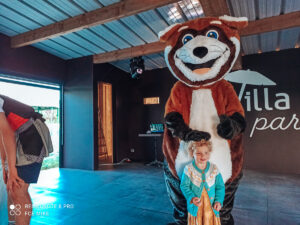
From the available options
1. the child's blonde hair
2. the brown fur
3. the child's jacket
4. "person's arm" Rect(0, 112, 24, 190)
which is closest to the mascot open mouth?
the brown fur

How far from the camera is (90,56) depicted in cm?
468

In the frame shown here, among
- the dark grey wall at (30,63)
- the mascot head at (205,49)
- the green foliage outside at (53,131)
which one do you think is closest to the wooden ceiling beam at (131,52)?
the dark grey wall at (30,63)

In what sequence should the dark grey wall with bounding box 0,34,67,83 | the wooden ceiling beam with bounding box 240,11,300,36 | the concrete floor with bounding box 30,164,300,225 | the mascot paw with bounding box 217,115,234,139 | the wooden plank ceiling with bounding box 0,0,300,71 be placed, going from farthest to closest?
the dark grey wall with bounding box 0,34,67,83
the wooden ceiling beam with bounding box 240,11,300,36
the wooden plank ceiling with bounding box 0,0,300,71
the concrete floor with bounding box 30,164,300,225
the mascot paw with bounding box 217,115,234,139

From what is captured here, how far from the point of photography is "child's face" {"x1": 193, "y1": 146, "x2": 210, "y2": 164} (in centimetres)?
99

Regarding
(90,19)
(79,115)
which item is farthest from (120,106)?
(90,19)

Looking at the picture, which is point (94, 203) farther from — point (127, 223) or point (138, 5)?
point (138, 5)

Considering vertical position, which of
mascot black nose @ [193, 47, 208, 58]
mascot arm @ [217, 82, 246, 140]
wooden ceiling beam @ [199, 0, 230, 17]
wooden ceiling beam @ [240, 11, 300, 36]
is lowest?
mascot arm @ [217, 82, 246, 140]

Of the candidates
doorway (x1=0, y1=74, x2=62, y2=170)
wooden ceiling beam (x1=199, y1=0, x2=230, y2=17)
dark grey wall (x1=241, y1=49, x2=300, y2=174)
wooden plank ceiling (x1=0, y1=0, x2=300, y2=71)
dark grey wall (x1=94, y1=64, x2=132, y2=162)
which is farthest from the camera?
dark grey wall (x1=94, y1=64, x2=132, y2=162)

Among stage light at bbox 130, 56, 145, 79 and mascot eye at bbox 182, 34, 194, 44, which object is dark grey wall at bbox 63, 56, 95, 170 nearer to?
stage light at bbox 130, 56, 145, 79

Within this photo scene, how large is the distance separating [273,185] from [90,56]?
4.76 m

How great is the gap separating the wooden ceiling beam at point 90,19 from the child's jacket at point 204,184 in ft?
7.00

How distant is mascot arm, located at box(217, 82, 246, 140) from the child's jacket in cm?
20

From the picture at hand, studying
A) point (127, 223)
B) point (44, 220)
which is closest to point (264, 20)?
point (127, 223)

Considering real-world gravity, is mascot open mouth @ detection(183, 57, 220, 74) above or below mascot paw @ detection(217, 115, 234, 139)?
above
